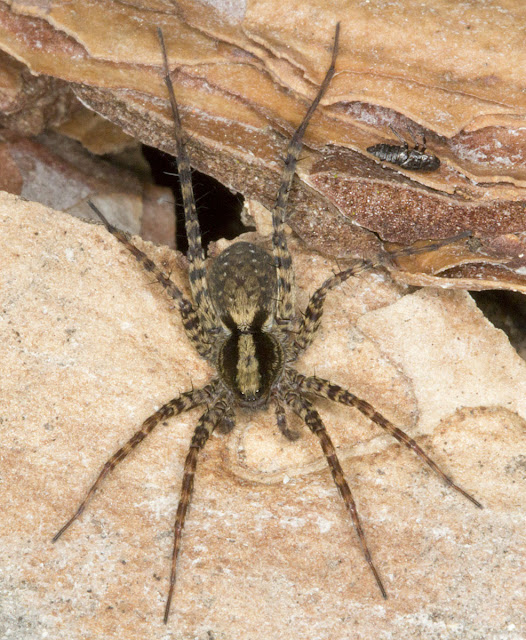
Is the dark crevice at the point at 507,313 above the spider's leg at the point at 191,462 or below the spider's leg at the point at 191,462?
above

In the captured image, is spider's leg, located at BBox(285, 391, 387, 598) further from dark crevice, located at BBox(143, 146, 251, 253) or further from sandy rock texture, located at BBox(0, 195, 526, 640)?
dark crevice, located at BBox(143, 146, 251, 253)

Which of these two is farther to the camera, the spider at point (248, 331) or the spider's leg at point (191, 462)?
the spider at point (248, 331)

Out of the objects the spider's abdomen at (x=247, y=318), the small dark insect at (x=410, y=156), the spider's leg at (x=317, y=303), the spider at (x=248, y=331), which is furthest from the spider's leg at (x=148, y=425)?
the small dark insect at (x=410, y=156)

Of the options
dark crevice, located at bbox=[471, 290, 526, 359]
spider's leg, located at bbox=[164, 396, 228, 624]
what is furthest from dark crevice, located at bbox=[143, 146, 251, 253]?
dark crevice, located at bbox=[471, 290, 526, 359]

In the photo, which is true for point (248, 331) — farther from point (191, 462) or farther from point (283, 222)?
point (191, 462)

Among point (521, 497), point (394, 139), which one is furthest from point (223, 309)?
point (521, 497)

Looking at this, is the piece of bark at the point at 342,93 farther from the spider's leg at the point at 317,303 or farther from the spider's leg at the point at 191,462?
the spider's leg at the point at 191,462

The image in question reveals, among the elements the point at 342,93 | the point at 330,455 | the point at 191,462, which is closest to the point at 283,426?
the point at 330,455

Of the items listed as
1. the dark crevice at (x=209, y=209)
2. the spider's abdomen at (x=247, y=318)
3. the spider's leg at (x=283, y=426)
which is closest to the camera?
the spider's leg at (x=283, y=426)
